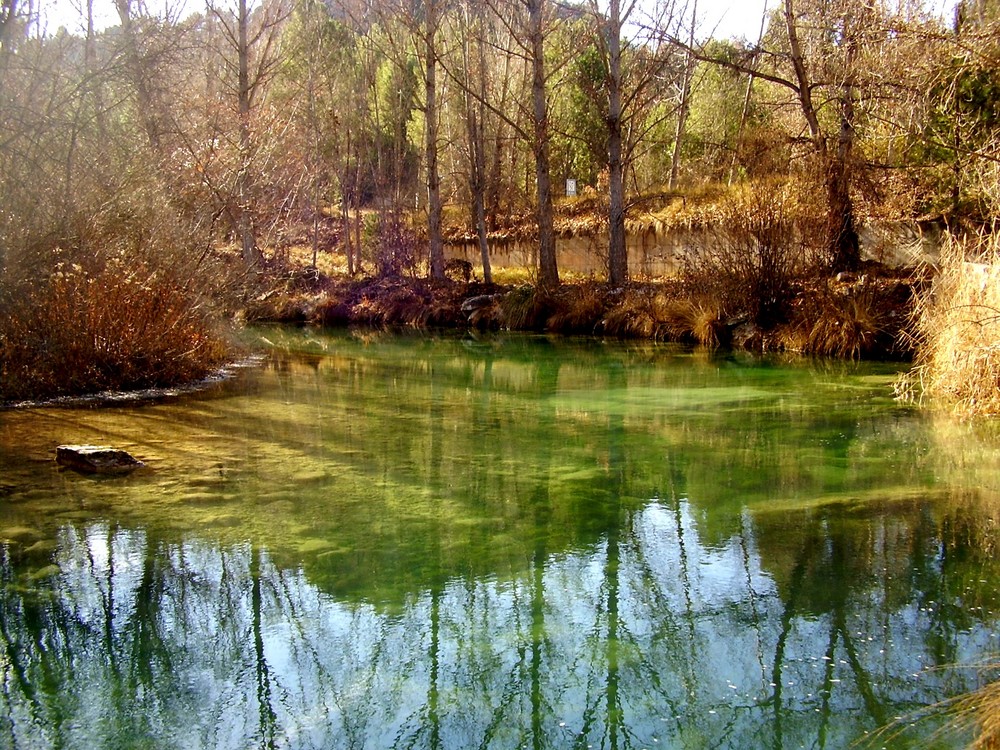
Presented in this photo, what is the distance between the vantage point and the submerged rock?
7.45 meters

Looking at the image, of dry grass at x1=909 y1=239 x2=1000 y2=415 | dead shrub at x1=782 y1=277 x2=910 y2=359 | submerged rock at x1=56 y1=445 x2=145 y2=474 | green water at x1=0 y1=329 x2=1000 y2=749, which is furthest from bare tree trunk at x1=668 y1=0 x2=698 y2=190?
submerged rock at x1=56 y1=445 x2=145 y2=474

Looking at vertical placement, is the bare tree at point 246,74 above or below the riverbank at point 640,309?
above

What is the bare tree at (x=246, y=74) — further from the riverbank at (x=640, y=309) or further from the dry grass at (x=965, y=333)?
the dry grass at (x=965, y=333)

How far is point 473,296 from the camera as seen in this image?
76.6 feet

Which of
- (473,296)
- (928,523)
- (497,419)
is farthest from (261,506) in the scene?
(473,296)

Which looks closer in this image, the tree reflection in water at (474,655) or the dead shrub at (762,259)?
the tree reflection in water at (474,655)

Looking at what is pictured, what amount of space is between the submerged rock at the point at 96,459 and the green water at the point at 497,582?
0.13 meters

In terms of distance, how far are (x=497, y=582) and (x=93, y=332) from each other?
710 cm

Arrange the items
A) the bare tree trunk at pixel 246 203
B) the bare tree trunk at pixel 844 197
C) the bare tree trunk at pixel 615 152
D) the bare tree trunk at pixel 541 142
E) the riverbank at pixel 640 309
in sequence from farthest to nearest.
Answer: the bare tree trunk at pixel 541 142 < the bare tree trunk at pixel 615 152 < the bare tree trunk at pixel 844 197 < the riverbank at pixel 640 309 < the bare tree trunk at pixel 246 203

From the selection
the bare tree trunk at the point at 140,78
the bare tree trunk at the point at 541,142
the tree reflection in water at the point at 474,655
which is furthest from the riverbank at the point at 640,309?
the tree reflection in water at the point at 474,655

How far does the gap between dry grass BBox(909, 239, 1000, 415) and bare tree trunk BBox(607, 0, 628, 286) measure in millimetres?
10176

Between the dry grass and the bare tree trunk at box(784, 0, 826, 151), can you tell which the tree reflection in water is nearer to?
the dry grass

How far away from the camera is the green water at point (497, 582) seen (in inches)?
154

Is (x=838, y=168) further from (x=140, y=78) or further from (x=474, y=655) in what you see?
(x=474, y=655)
